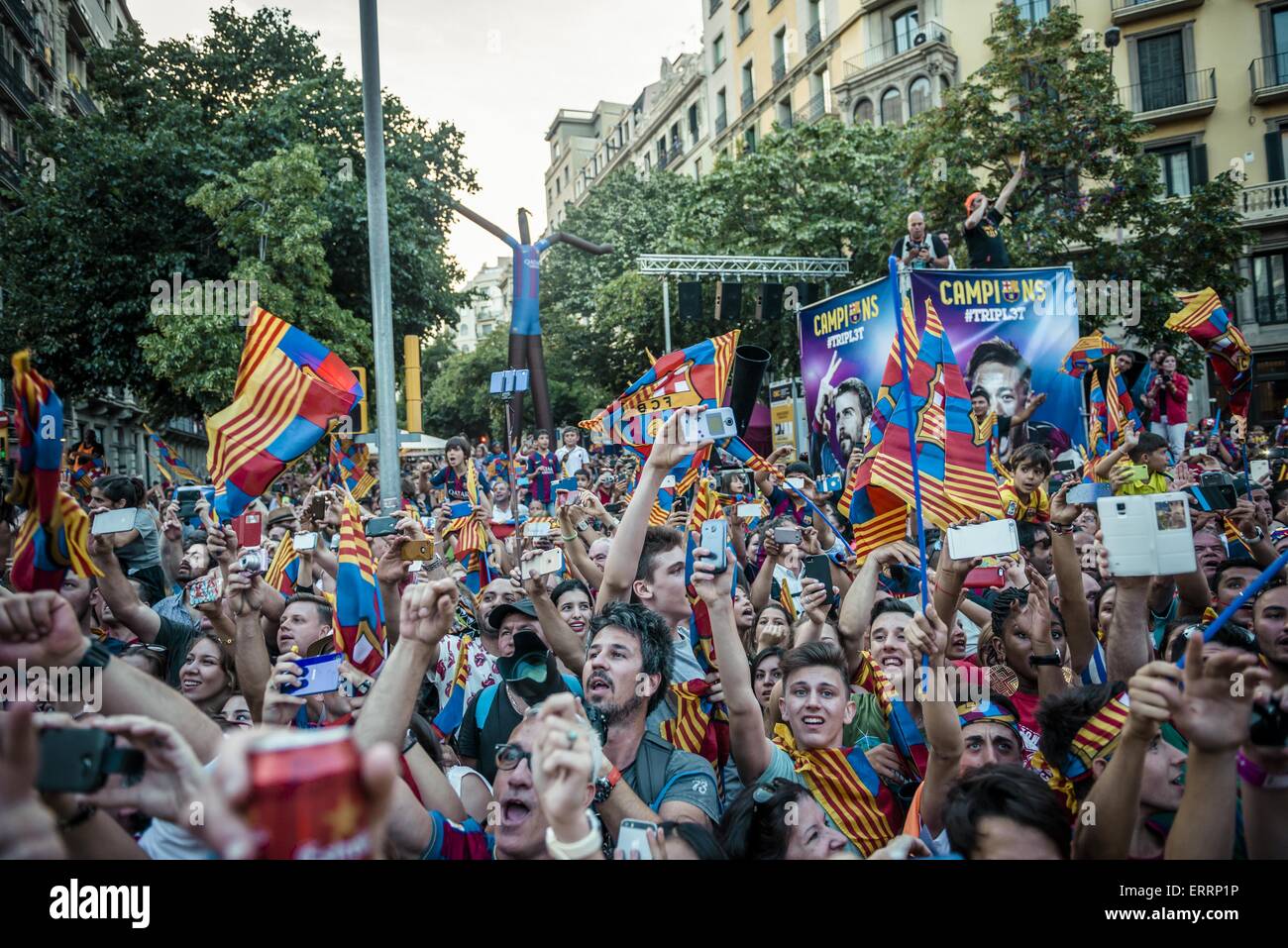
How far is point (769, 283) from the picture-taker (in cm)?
2105

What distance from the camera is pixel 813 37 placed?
35.6 metres

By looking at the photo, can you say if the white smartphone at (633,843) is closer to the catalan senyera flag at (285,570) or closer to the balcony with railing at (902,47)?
the catalan senyera flag at (285,570)

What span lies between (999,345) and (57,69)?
28.2 metres

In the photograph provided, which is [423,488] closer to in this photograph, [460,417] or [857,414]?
[857,414]

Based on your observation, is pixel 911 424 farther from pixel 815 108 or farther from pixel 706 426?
pixel 815 108

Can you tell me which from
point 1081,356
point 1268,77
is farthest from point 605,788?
point 1268,77

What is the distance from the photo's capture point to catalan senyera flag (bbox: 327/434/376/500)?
7388 mm

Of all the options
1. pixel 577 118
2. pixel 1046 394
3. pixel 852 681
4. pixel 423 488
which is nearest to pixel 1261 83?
pixel 1046 394

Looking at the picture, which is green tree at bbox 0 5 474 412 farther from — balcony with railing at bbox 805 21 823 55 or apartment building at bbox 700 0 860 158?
balcony with railing at bbox 805 21 823 55

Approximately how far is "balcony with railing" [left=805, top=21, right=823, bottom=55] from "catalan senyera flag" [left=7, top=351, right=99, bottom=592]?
122ft

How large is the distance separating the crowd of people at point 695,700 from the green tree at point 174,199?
1132 centimetres

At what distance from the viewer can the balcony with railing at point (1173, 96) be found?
27562 millimetres

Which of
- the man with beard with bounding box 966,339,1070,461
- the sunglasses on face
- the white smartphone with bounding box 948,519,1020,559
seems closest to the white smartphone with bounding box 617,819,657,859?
the sunglasses on face

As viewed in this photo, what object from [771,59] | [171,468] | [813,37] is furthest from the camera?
[771,59]
